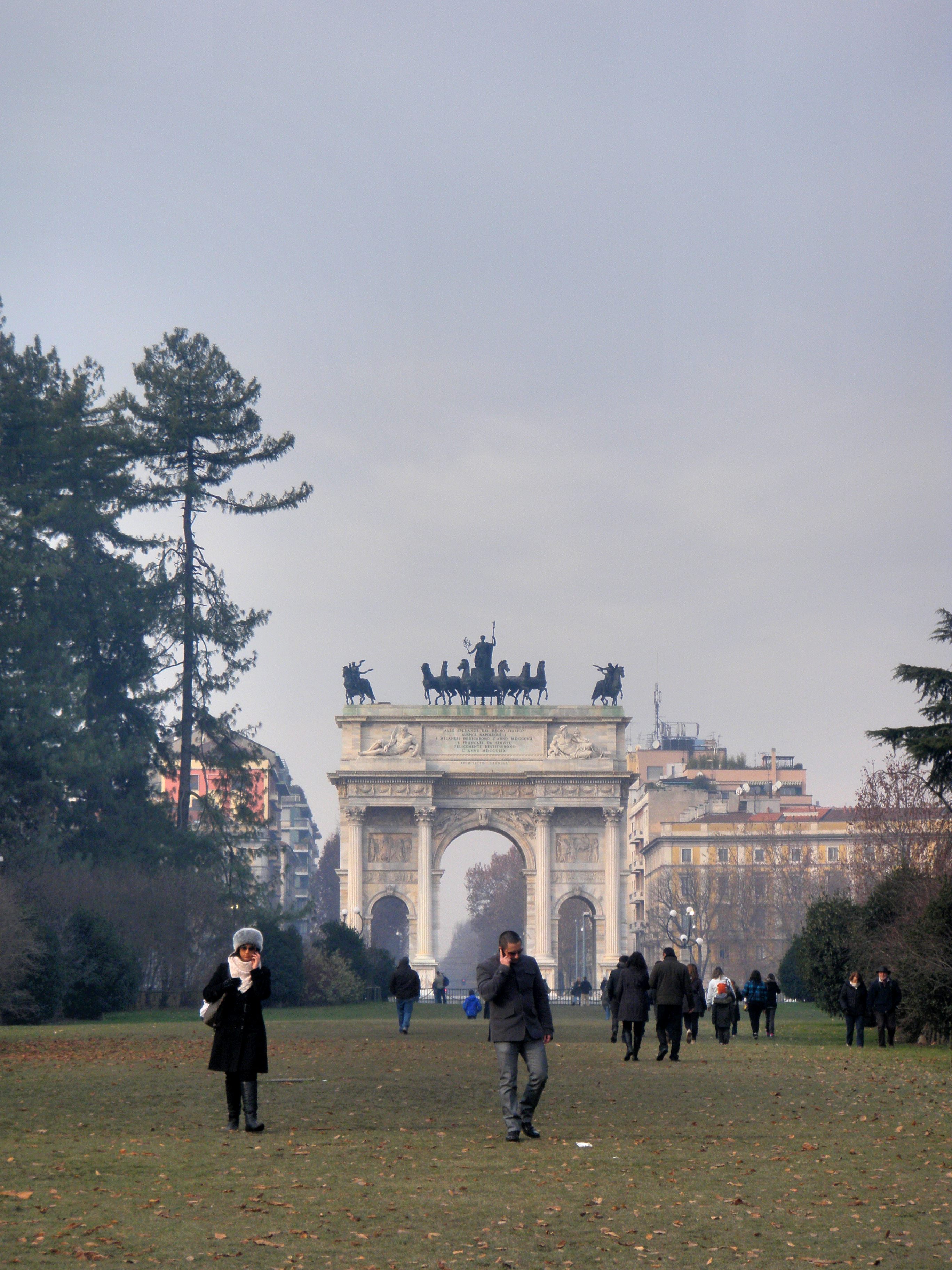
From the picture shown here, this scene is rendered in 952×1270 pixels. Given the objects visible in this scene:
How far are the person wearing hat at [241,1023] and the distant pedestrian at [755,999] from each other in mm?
21106

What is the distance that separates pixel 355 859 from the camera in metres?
86.3

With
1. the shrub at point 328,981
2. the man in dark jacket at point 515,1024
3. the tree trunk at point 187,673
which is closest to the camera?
the man in dark jacket at point 515,1024

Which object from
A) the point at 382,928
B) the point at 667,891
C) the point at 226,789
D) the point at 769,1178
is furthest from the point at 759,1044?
the point at 382,928

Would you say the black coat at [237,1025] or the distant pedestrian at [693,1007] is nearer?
the black coat at [237,1025]

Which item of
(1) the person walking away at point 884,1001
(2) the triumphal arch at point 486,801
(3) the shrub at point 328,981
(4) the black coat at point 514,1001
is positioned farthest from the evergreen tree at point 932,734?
(2) the triumphal arch at point 486,801

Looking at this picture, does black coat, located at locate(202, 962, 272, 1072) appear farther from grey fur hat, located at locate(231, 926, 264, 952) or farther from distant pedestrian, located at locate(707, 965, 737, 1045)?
distant pedestrian, located at locate(707, 965, 737, 1045)

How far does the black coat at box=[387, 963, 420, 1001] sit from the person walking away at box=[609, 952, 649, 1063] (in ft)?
29.3

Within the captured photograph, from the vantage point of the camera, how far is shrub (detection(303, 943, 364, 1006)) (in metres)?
55.5

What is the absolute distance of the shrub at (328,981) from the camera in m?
55.5

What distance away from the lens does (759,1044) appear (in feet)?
107

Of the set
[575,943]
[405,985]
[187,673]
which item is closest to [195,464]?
[187,673]

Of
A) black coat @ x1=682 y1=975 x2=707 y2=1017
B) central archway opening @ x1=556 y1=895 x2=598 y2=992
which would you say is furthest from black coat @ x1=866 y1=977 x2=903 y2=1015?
central archway opening @ x1=556 y1=895 x2=598 y2=992

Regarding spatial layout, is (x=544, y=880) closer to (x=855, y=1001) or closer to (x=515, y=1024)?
(x=855, y=1001)

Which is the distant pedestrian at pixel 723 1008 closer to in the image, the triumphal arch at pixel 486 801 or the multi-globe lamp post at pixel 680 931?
the triumphal arch at pixel 486 801
